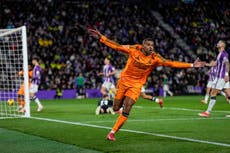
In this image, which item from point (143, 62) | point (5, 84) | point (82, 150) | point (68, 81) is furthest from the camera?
point (68, 81)

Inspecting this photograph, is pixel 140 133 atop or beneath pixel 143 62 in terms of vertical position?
beneath

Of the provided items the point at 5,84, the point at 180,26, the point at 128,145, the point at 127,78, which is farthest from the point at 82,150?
the point at 180,26

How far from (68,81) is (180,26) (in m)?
14.8

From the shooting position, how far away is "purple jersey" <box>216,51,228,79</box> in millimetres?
17531

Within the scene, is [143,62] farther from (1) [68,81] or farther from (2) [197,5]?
(2) [197,5]

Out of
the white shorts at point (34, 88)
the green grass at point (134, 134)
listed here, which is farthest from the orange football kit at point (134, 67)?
the white shorts at point (34, 88)

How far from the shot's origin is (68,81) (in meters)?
38.9

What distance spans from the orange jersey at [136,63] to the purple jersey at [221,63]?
6248mm

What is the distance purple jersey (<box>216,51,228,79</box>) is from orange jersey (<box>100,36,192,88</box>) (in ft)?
20.5

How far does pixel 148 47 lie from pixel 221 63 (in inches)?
265

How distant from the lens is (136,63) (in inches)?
462

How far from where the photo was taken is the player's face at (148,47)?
455 inches

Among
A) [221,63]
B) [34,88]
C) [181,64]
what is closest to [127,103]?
[181,64]

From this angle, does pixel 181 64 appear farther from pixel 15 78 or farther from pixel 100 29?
pixel 100 29
